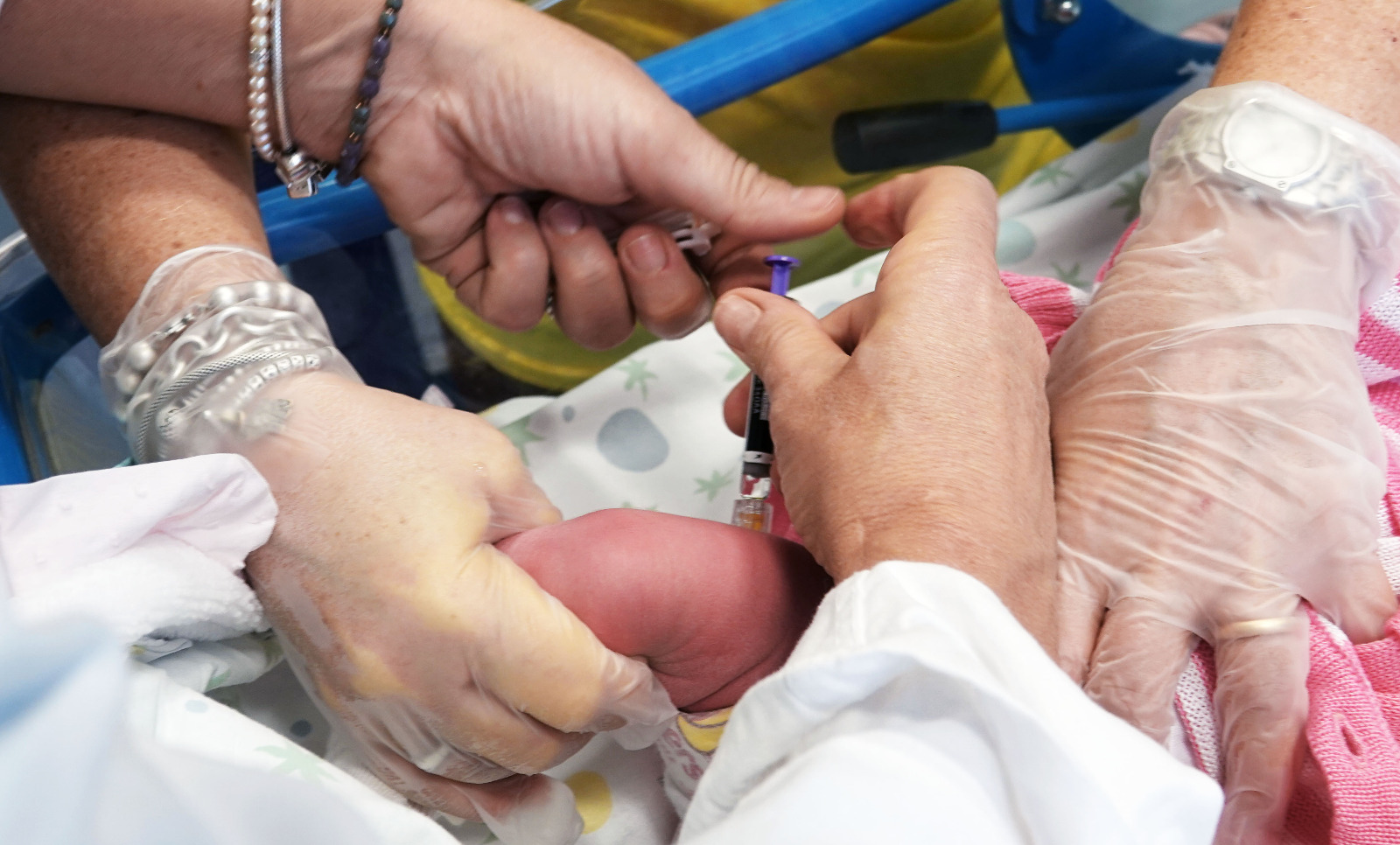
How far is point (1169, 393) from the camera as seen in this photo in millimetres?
685

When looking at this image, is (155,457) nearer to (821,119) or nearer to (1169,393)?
(1169,393)

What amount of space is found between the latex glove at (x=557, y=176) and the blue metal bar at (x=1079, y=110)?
551 millimetres

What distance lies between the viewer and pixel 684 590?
68cm

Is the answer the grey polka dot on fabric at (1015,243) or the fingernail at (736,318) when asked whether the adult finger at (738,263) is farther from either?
the grey polka dot on fabric at (1015,243)

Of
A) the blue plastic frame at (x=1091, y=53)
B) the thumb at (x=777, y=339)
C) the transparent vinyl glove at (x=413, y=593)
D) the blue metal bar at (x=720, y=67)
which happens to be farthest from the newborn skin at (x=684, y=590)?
the blue plastic frame at (x=1091, y=53)

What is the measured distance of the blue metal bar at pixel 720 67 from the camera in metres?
1.01

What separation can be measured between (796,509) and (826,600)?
15cm

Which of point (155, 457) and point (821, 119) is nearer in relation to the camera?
point (155, 457)

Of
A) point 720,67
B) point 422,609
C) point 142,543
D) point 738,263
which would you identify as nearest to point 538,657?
point 422,609

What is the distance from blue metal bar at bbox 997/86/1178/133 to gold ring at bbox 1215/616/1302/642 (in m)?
0.82

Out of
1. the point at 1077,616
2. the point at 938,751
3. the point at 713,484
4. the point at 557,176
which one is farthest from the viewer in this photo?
the point at 713,484

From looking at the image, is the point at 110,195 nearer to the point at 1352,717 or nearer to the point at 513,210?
the point at 513,210

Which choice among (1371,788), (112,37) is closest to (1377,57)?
(1371,788)

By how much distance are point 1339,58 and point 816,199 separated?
435 millimetres
